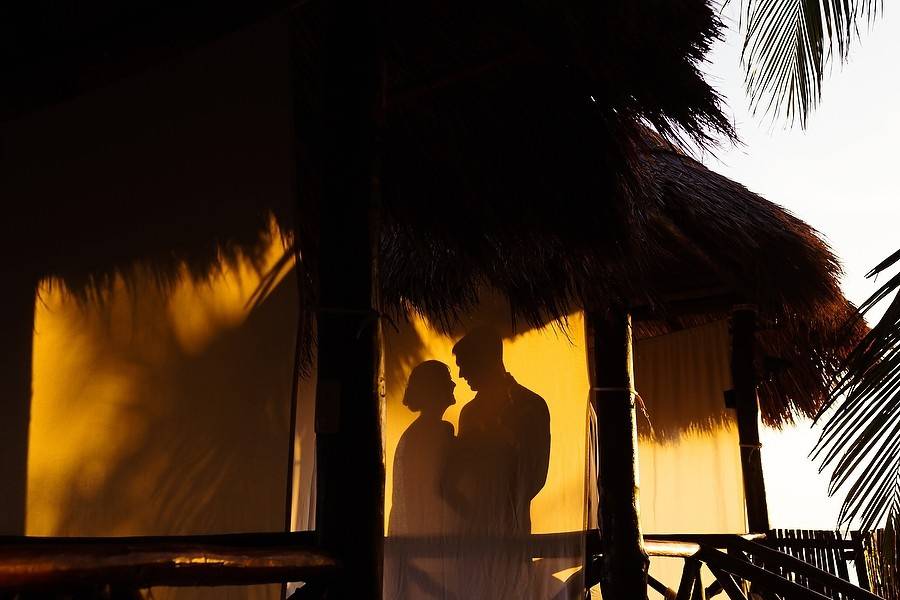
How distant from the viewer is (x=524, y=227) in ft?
9.78

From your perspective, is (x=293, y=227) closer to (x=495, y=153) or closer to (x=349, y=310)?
(x=349, y=310)

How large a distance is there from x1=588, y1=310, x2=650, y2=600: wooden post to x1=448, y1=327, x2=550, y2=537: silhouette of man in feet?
2.78

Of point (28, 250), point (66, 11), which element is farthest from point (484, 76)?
point (28, 250)

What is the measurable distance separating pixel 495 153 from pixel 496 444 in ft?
3.22

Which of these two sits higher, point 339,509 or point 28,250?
point 28,250

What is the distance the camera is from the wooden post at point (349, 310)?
2008 millimetres

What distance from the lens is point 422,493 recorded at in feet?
9.76

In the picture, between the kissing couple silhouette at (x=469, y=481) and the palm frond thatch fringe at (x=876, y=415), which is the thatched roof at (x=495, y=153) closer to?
the kissing couple silhouette at (x=469, y=481)

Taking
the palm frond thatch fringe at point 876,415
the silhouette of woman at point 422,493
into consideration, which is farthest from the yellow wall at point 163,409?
the palm frond thatch fringe at point 876,415

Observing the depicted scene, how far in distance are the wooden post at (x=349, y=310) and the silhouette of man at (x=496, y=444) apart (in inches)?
36.8

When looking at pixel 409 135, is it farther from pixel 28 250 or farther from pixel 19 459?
pixel 19 459

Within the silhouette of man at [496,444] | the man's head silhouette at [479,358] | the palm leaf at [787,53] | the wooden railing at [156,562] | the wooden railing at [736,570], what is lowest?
the wooden railing at [156,562]

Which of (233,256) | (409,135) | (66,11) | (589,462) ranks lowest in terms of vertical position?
(589,462)

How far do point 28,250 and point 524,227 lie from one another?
1650 mm
